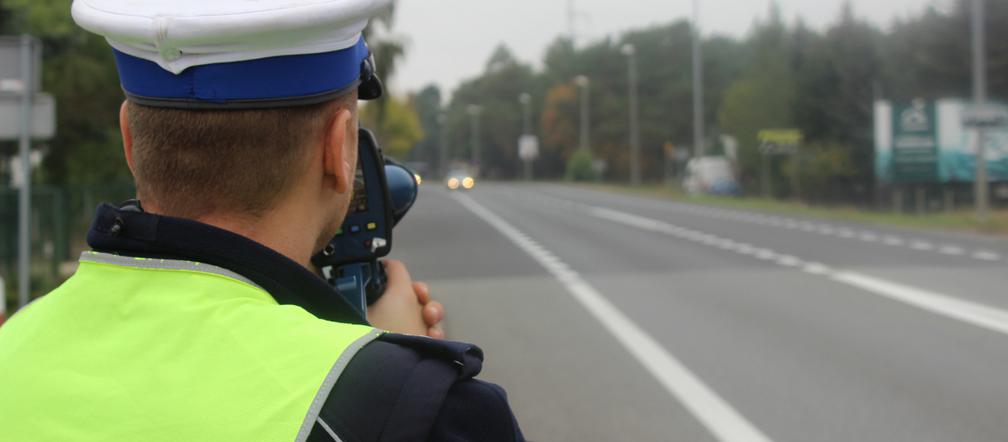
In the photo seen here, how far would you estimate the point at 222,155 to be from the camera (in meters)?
1.44

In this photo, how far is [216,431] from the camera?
1.24m

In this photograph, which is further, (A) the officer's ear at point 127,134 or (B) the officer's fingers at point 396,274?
(B) the officer's fingers at point 396,274

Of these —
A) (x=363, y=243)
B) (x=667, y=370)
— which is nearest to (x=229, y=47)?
(x=363, y=243)

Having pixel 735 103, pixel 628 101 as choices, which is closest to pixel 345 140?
pixel 735 103

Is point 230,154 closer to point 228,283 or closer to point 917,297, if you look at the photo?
point 228,283

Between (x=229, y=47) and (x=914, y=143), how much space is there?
4114 cm

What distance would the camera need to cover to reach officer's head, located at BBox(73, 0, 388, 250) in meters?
1.40

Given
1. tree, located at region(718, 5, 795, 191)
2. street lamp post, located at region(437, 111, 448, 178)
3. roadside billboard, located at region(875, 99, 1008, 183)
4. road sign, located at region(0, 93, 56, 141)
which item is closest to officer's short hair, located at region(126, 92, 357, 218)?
road sign, located at region(0, 93, 56, 141)

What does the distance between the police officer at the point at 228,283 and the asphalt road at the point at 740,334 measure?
5577mm

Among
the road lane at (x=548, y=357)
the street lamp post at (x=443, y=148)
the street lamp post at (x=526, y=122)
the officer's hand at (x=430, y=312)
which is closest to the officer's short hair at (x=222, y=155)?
the officer's hand at (x=430, y=312)

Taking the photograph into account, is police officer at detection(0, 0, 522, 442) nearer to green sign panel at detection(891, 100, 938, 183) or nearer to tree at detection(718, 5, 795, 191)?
green sign panel at detection(891, 100, 938, 183)

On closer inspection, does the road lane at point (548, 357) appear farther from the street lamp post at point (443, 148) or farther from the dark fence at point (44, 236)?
the street lamp post at point (443, 148)

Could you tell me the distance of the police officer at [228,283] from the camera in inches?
49.5

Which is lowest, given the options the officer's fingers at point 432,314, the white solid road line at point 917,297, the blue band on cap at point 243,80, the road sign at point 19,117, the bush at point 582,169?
the white solid road line at point 917,297
